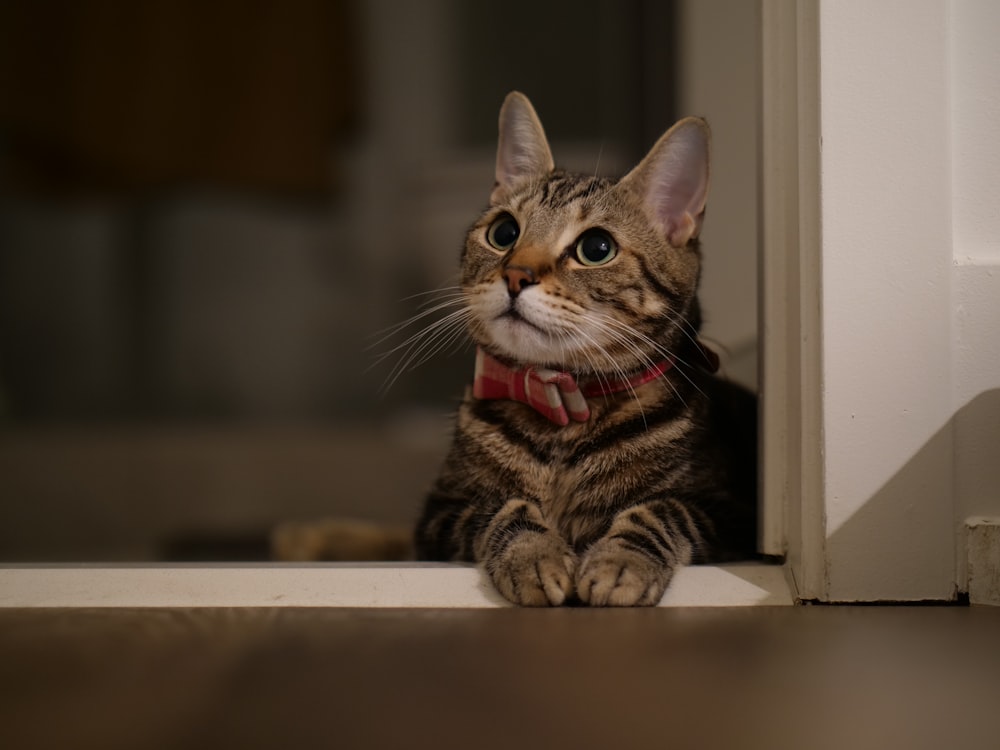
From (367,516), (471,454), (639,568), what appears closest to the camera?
(639,568)

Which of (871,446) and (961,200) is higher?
(961,200)

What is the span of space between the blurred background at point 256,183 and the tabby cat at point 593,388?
2026 millimetres

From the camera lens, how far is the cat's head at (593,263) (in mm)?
1061

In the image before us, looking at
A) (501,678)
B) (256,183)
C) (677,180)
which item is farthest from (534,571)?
(256,183)

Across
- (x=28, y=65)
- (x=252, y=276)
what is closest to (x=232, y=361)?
(x=252, y=276)

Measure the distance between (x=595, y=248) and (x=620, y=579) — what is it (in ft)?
1.53

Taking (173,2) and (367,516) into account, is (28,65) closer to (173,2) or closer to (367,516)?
(173,2)

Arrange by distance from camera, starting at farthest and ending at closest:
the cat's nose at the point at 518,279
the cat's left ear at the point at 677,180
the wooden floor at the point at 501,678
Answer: the cat's left ear at the point at 677,180, the cat's nose at the point at 518,279, the wooden floor at the point at 501,678

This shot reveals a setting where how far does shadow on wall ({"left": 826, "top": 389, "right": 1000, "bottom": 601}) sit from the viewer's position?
3.17 feet

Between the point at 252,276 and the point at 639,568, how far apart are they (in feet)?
9.76

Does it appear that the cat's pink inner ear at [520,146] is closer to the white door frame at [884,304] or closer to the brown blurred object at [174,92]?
the white door frame at [884,304]

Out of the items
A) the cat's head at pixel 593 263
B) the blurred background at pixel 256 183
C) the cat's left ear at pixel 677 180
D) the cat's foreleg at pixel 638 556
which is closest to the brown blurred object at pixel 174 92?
the blurred background at pixel 256 183

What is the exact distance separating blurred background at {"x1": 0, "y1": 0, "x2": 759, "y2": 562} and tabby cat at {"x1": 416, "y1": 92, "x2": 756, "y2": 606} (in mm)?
2026

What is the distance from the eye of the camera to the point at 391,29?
3461mm
